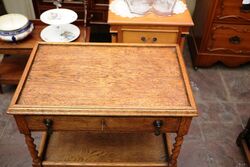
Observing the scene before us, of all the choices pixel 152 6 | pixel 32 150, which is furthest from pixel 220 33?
pixel 32 150

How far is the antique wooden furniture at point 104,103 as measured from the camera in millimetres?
1313

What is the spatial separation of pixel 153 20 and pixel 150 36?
5.0 inches

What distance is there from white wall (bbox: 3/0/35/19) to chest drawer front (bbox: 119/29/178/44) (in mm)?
1275

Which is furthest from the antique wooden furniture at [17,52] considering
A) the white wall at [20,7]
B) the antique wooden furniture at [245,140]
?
the antique wooden furniture at [245,140]

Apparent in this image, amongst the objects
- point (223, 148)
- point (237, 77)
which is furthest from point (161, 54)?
point (237, 77)

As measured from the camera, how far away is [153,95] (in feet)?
4.51

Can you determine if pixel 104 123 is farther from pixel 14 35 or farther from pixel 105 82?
pixel 14 35

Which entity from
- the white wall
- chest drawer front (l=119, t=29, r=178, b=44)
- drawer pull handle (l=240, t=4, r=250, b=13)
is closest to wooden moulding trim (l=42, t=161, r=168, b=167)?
chest drawer front (l=119, t=29, r=178, b=44)

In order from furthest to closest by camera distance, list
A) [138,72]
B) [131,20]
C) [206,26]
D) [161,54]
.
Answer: [206,26] < [131,20] < [161,54] < [138,72]

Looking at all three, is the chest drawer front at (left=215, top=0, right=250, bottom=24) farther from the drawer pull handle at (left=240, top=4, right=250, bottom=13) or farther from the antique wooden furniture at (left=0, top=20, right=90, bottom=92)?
the antique wooden furniture at (left=0, top=20, right=90, bottom=92)

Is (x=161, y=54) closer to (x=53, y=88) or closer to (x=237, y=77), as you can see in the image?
(x=53, y=88)

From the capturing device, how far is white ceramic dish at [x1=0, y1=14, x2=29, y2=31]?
Result: 2199mm

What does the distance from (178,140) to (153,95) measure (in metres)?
0.30

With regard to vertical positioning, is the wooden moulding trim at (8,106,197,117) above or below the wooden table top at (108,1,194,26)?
below
